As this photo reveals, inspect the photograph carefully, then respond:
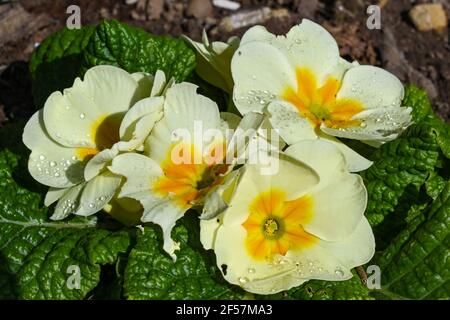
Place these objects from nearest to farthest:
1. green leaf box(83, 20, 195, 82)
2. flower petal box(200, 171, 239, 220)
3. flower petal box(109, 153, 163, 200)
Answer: flower petal box(200, 171, 239, 220) → flower petal box(109, 153, 163, 200) → green leaf box(83, 20, 195, 82)

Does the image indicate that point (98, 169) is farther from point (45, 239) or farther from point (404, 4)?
point (404, 4)

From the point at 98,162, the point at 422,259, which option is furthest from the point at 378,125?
the point at 98,162

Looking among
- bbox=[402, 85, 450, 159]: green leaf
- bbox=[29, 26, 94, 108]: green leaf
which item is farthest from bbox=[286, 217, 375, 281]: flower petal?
bbox=[29, 26, 94, 108]: green leaf

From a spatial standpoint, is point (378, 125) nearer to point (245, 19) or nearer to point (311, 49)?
point (311, 49)

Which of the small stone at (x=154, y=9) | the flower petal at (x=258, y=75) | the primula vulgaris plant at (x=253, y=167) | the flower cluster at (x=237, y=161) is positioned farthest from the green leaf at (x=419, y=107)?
the small stone at (x=154, y=9)

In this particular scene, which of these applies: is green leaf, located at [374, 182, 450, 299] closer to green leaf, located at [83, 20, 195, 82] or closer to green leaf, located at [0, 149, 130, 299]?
green leaf, located at [0, 149, 130, 299]

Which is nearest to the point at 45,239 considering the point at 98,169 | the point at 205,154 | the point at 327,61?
the point at 98,169

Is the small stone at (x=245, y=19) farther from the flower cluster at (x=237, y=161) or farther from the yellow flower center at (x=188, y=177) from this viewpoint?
the yellow flower center at (x=188, y=177)
